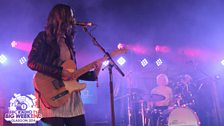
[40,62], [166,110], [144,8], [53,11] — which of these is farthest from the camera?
[144,8]

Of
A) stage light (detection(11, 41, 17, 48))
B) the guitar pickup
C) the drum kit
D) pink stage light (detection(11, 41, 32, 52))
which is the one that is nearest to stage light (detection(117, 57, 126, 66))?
pink stage light (detection(11, 41, 32, 52))

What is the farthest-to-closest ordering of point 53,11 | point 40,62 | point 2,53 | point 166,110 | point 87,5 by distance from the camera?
point 87,5, point 2,53, point 166,110, point 53,11, point 40,62

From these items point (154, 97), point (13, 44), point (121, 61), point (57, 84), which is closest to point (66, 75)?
point (57, 84)

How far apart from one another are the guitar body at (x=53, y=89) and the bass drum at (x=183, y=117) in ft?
10.3

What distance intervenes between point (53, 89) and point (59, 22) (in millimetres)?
510

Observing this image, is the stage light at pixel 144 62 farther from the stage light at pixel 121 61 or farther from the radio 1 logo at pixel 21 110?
the radio 1 logo at pixel 21 110

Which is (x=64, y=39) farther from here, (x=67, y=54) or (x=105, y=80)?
(x=105, y=80)

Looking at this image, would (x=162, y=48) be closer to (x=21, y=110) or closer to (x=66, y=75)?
(x=21, y=110)

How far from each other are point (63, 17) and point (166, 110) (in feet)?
11.0

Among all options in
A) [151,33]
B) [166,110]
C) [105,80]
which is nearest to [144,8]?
[151,33]

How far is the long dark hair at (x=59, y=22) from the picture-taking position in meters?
2.30

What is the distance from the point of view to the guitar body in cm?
212

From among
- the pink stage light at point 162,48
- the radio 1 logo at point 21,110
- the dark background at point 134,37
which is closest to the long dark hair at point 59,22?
the radio 1 logo at point 21,110

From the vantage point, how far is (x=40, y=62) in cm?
220
